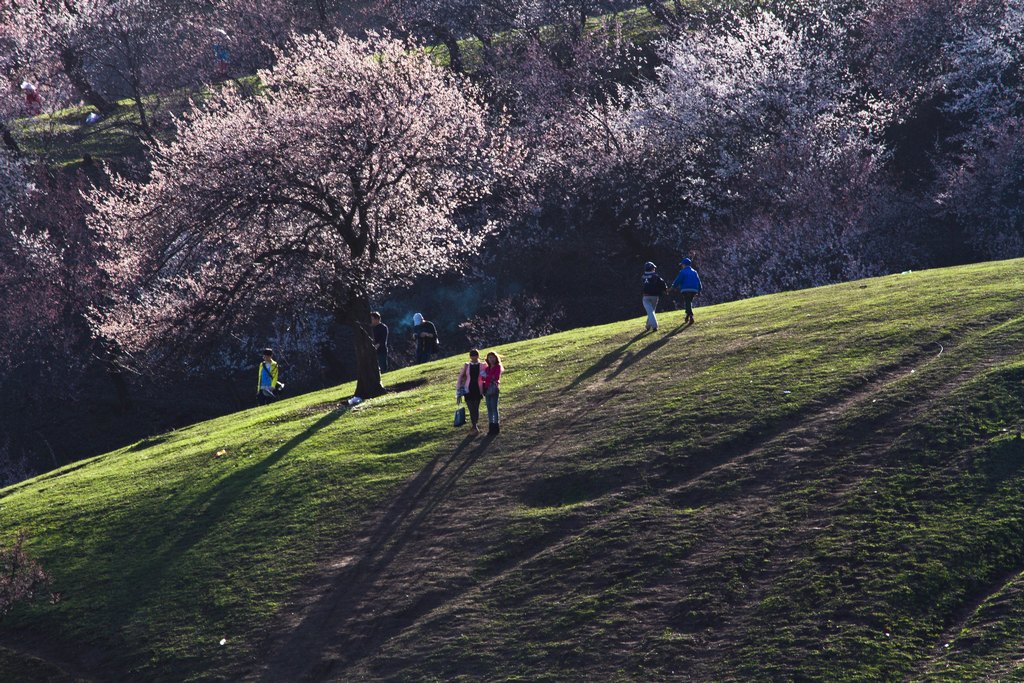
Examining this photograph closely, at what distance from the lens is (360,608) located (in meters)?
22.4

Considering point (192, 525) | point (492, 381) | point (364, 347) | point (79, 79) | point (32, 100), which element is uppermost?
point (79, 79)

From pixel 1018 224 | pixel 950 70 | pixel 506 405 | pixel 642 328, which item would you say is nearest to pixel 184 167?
pixel 506 405

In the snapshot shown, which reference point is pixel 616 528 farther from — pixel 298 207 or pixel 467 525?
pixel 298 207

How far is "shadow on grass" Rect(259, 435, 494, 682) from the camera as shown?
2100 cm

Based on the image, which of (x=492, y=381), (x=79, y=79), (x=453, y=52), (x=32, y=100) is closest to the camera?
(x=492, y=381)

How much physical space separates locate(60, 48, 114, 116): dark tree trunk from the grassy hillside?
208 ft

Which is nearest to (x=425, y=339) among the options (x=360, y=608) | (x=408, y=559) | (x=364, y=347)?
(x=364, y=347)

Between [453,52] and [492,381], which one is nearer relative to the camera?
[492,381]

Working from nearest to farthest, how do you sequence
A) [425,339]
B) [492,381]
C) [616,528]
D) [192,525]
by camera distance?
[616,528] < [492,381] < [192,525] < [425,339]

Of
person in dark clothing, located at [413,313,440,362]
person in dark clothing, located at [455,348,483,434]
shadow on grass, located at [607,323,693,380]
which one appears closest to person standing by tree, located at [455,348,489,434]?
person in dark clothing, located at [455,348,483,434]

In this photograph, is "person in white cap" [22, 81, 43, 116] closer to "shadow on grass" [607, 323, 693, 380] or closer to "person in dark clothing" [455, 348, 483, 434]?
"shadow on grass" [607, 323, 693, 380]

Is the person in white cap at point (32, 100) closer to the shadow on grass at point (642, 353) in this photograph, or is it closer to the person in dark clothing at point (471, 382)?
the shadow on grass at point (642, 353)

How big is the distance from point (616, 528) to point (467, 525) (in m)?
3.74

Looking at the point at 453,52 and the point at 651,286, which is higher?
the point at 453,52
